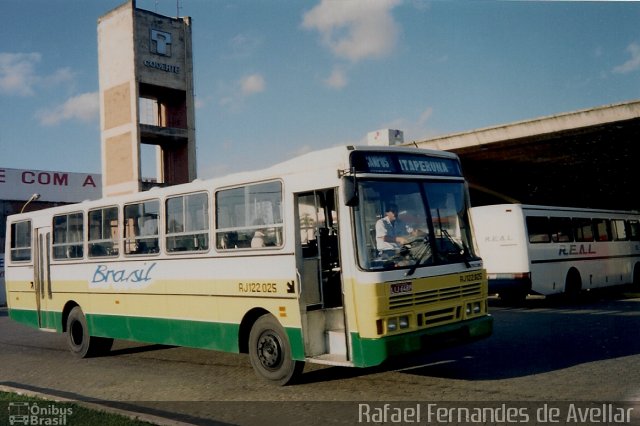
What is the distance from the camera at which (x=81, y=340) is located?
526 inches

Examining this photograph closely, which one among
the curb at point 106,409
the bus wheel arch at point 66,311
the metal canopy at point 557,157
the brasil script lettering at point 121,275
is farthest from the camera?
the metal canopy at point 557,157

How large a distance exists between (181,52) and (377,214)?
36669 mm

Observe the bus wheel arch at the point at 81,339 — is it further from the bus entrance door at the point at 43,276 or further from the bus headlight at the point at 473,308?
the bus headlight at the point at 473,308

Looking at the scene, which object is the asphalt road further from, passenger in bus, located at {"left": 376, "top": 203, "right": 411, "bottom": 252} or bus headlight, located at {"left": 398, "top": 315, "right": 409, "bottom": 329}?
passenger in bus, located at {"left": 376, "top": 203, "right": 411, "bottom": 252}

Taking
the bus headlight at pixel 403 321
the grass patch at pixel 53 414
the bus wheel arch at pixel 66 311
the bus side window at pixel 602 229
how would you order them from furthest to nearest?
1. the bus side window at pixel 602 229
2. the bus wheel arch at pixel 66 311
3. the bus headlight at pixel 403 321
4. the grass patch at pixel 53 414

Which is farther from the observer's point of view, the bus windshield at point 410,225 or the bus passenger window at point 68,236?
the bus passenger window at point 68,236

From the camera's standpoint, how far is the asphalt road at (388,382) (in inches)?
291

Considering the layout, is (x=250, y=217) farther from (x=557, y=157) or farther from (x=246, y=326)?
(x=557, y=157)

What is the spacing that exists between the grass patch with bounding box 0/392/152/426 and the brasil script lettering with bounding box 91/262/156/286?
340cm

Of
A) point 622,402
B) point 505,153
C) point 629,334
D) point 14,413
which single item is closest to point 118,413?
point 14,413

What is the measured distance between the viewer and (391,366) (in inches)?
399

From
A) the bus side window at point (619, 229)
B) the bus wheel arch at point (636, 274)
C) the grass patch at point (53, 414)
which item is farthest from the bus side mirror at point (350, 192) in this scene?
the bus wheel arch at point (636, 274)

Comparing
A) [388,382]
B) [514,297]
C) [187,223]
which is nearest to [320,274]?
[388,382]

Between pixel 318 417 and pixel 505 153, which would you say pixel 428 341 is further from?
pixel 505 153
